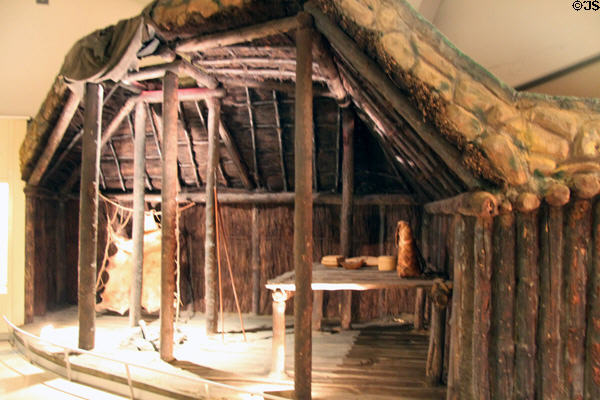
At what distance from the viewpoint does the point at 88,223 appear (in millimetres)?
4984

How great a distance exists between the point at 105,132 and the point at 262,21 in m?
4.01

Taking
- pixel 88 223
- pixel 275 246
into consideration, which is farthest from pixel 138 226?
pixel 275 246

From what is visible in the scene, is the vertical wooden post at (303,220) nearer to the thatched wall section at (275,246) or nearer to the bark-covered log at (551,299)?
the bark-covered log at (551,299)

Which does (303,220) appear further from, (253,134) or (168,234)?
(253,134)

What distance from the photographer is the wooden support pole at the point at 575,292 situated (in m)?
2.87

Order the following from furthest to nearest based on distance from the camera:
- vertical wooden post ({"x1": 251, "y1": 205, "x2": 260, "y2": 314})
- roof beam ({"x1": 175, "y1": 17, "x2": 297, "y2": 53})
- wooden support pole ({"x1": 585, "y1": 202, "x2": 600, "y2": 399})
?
vertical wooden post ({"x1": 251, "y1": 205, "x2": 260, "y2": 314}) < roof beam ({"x1": 175, "y1": 17, "x2": 297, "y2": 53}) < wooden support pole ({"x1": 585, "y1": 202, "x2": 600, "y2": 399})

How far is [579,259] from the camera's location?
2.87m

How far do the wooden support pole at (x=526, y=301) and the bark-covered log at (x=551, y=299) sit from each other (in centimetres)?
5

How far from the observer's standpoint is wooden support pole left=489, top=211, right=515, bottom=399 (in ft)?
9.79

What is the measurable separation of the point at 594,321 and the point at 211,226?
4.47 meters

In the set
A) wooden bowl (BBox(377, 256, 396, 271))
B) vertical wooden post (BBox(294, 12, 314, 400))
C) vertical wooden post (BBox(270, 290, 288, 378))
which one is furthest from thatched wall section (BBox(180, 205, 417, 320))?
vertical wooden post (BBox(294, 12, 314, 400))

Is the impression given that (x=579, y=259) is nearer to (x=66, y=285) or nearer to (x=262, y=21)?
(x=262, y=21)

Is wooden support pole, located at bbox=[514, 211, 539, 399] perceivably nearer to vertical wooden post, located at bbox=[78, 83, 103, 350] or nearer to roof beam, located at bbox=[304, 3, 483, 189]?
roof beam, located at bbox=[304, 3, 483, 189]

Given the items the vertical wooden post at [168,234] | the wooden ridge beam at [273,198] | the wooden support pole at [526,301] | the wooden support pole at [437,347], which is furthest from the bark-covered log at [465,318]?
the wooden ridge beam at [273,198]
